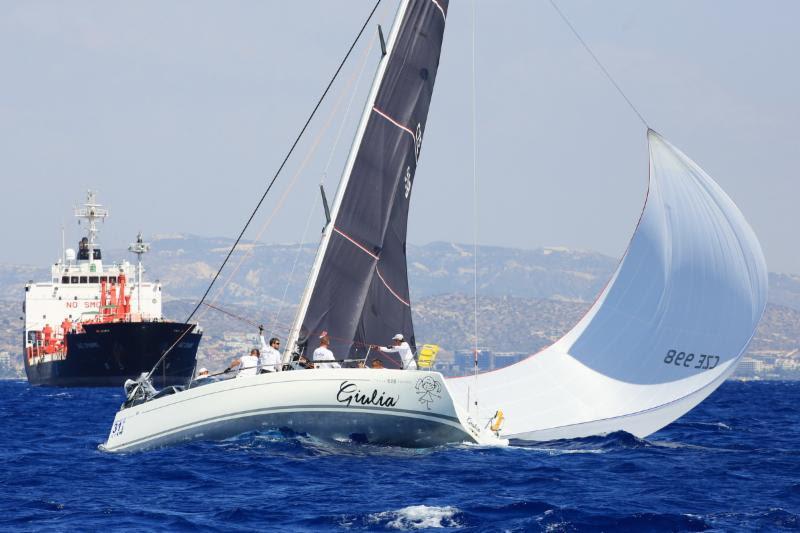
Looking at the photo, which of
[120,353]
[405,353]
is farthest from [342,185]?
[120,353]

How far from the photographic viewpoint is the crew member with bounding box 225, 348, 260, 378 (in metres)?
20.2

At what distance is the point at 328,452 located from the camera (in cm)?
1911

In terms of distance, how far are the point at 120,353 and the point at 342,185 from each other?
168 feet

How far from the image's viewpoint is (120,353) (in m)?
70.8

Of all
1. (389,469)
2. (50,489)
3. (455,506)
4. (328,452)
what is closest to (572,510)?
(455,506)

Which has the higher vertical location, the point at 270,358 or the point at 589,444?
the point at 270,358

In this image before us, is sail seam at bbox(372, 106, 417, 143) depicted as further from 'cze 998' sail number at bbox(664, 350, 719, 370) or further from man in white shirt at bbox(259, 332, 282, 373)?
'cze 998' sail number at bbox(664, 350, 719, 370)

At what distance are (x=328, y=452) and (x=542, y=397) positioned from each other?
4.65 metres

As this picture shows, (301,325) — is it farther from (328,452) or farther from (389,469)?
(389,469)

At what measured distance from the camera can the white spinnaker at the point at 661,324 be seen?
20922 millimetres

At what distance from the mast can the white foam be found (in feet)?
22.9

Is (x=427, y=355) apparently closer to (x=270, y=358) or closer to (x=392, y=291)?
(x=270, y=358)

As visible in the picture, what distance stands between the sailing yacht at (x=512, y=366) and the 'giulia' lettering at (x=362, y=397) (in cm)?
3

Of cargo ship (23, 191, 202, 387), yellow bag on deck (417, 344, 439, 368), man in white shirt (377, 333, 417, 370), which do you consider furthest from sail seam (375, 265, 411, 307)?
cargo ship (23, 191, 202, 387)
